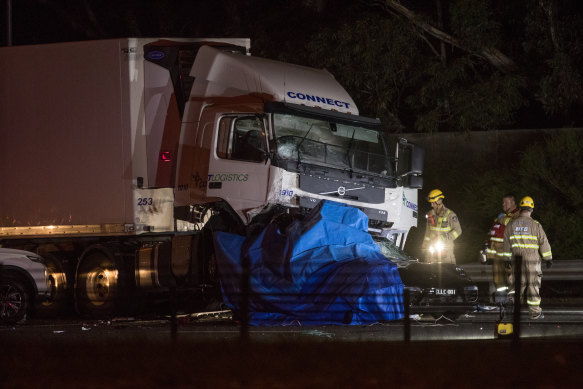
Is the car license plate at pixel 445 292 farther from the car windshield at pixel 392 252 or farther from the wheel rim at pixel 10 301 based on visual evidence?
the wheel rim at pixel 10 301

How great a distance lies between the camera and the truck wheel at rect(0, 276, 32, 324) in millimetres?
13633

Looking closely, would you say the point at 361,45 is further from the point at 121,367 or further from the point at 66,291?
the point at 121,367

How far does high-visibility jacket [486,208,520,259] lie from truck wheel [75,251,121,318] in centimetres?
603

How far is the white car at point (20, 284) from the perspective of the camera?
13641 mm

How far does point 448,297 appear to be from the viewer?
12.3 meters

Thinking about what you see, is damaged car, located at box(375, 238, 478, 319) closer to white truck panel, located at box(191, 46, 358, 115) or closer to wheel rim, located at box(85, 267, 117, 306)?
white truck panel, located at box(191, 46, 358, 115)

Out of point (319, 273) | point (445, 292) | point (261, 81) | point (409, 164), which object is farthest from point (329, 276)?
point (261, 81)

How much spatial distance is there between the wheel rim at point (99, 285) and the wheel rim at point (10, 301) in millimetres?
1193

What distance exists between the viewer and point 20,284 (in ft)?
45.2

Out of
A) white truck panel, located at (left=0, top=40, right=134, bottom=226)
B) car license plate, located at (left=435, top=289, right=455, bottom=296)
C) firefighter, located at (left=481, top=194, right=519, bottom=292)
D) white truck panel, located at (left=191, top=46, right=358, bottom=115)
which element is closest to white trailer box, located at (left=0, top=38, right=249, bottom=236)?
white truck panel, located at (left=0, top=40, right=134, bottom=226)

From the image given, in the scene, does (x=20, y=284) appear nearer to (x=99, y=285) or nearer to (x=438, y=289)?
(x=99, y=285)

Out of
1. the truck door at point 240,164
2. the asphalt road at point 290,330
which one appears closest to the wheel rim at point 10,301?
the asphalt road at point 290,330

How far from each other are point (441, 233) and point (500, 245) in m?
0.99

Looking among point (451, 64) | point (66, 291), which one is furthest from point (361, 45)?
point (66, 291)
